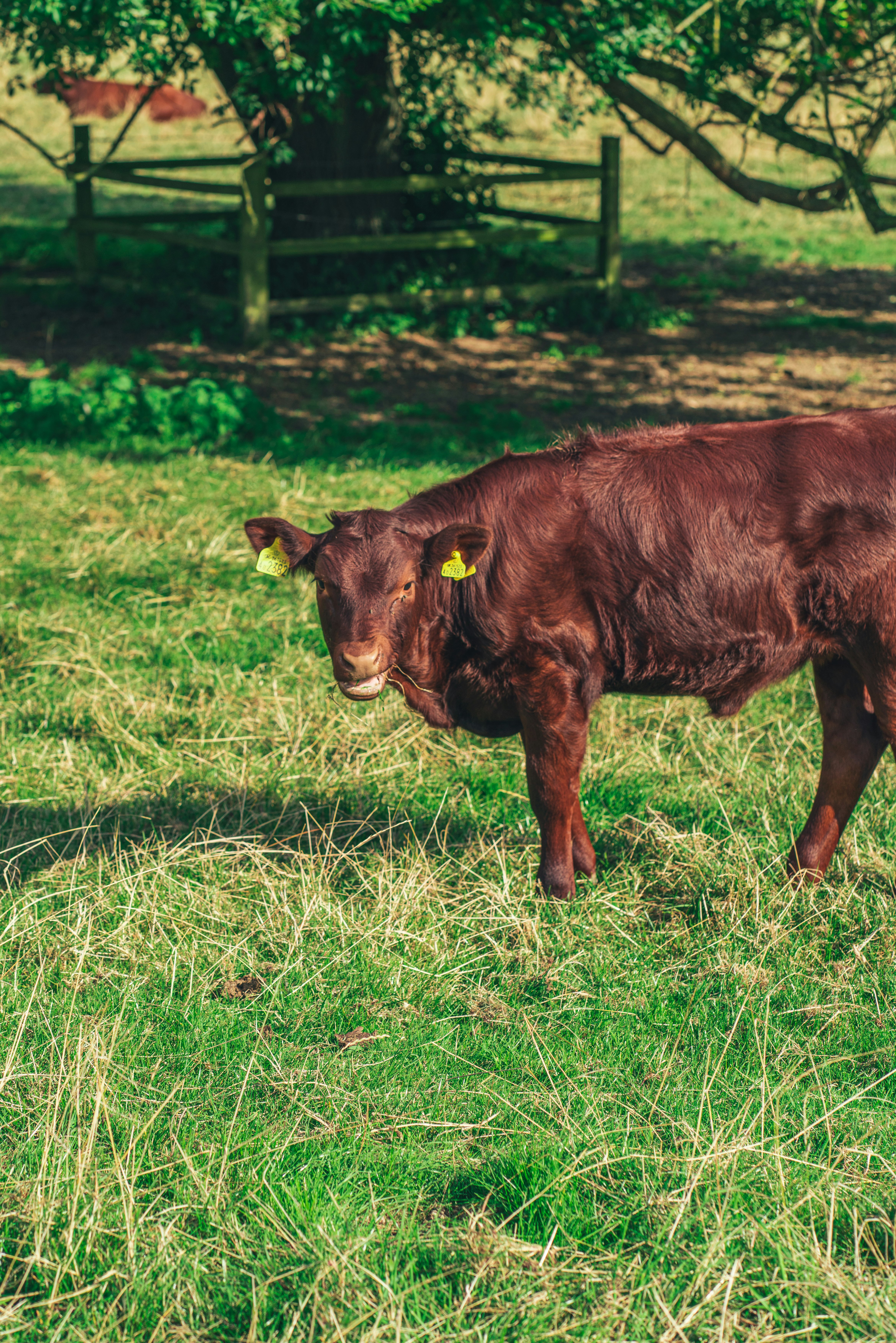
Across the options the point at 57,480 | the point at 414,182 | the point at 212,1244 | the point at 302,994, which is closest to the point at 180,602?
the point at 57,480

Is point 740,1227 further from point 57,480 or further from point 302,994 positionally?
point 57,480

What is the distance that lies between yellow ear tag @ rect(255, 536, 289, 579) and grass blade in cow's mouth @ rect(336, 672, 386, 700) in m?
0.51

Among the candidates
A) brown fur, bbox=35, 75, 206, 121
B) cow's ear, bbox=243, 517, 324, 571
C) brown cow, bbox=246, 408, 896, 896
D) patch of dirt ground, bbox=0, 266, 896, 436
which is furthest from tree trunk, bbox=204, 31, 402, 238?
brown fur, bbox=35, 75, 206, 121

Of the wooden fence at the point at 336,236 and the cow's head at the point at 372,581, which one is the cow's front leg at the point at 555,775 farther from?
the wooden fence at the point at 336,236

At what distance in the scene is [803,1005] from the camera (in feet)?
12.2

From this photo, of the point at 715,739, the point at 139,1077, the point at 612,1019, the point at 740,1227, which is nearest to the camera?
the point at 740,1227

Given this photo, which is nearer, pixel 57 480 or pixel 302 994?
pixel 302 994

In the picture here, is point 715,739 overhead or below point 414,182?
below

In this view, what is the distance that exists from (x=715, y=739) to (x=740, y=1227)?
2.76 metres

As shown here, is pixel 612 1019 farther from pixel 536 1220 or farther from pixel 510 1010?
pixel 536 1220

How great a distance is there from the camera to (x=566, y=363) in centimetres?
1262

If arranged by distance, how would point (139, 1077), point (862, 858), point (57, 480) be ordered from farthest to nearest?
point (57, 480) → point (862, 858) → point (139, 1077)

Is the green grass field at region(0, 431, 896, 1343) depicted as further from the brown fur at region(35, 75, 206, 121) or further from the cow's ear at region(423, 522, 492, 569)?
the brown fur at region(35, 75, 206, 121)

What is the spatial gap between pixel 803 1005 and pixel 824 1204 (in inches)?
35.3
